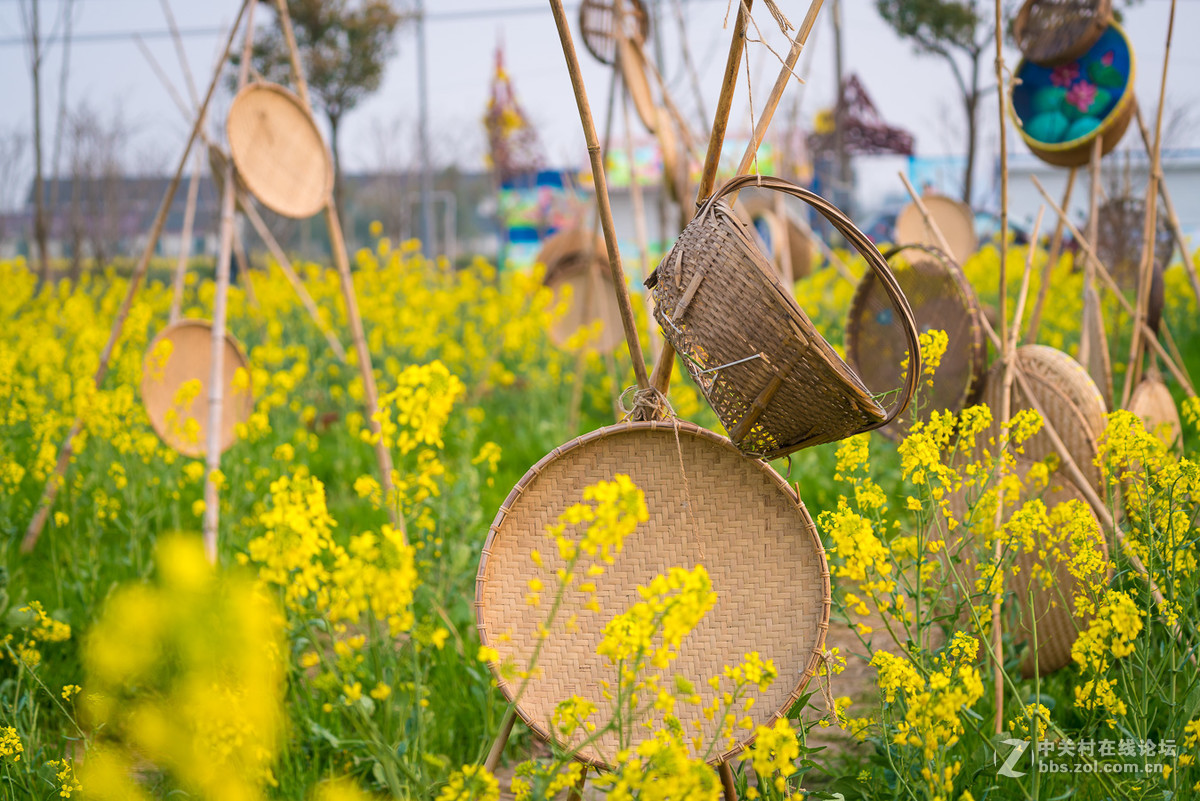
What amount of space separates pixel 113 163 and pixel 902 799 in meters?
9.79

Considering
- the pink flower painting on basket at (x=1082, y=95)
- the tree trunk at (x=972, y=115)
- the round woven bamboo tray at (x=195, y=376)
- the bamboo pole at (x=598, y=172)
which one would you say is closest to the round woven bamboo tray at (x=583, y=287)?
the round woven bamboo tray at (x=195, y=376)

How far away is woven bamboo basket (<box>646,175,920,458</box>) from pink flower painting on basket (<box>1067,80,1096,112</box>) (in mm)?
1860

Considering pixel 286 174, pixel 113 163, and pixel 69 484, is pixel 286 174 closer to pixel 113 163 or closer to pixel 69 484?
pixel 69 484

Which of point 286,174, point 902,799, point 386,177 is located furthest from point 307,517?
point 386,177

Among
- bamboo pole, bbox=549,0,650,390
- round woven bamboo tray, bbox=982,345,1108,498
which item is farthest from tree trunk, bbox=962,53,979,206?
bamboo pole, bbox=549,0,650,390

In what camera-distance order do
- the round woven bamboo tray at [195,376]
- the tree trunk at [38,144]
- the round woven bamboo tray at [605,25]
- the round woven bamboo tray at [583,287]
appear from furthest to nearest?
the tree trunk at [38,144]
the round woven bamboo tray at [583,287]
the round woven bamboo tray at [605,25]
the round woven bamboo tray at [195,376]

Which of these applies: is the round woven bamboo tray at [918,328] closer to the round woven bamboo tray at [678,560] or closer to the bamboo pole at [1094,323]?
the bamboo pole at [1094,323]

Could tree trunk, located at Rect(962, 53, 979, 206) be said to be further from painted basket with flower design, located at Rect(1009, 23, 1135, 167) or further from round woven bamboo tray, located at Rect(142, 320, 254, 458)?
round woven bamboo tray, located at Rect(142, 320, 254, 458)

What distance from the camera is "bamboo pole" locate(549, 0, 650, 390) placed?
4.52 feet

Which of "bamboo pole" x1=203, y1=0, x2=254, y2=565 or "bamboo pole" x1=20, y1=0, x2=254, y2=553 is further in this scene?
"bamboo pole" x1=20, y1=0, x2=254, y2=553

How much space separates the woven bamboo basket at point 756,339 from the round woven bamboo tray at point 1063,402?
100 cm

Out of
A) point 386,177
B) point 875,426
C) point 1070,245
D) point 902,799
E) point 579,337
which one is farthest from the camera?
point 386,177

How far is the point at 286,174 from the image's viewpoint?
103 inches

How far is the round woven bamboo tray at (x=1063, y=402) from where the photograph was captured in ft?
6.77
